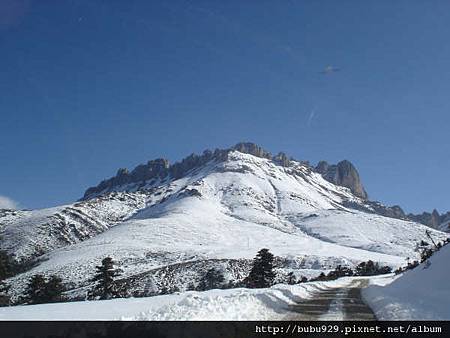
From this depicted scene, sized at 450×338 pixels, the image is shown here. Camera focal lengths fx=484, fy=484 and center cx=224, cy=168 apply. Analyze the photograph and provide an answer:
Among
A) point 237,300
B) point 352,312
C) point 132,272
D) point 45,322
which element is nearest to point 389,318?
point 352,312

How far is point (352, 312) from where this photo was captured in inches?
862

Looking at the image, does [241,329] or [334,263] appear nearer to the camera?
[241,329]

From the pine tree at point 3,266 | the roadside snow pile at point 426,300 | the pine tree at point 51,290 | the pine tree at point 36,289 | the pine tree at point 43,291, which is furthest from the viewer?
the pine tree at point 51,290

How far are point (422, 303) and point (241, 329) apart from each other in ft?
34.0

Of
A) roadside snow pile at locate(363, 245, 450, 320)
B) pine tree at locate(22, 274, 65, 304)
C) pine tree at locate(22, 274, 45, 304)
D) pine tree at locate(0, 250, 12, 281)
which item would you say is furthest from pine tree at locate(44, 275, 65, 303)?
roadside snow pile at locate(363, 245, 450, 320)

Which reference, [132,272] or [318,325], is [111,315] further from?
[132,272]

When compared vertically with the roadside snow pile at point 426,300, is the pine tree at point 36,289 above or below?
below

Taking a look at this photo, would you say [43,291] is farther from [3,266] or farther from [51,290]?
[3,266]

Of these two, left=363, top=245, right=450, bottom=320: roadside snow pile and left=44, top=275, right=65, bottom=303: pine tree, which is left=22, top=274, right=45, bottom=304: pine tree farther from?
left=363, top=245, right=450, bottom=320: roadside snow pile

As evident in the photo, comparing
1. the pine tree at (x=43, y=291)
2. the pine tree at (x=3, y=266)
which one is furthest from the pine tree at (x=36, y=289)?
the pine tree at (x=3, y=266)

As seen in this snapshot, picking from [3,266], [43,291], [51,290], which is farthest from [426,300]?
[43,291]

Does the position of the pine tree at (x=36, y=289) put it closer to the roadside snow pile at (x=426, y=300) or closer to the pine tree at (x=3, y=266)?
the pine tree at (x=3, y=266)

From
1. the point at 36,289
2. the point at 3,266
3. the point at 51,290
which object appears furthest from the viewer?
the point at 51,290

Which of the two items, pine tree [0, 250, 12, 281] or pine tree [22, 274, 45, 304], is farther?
pine tree [22, 274, 45, 304]
